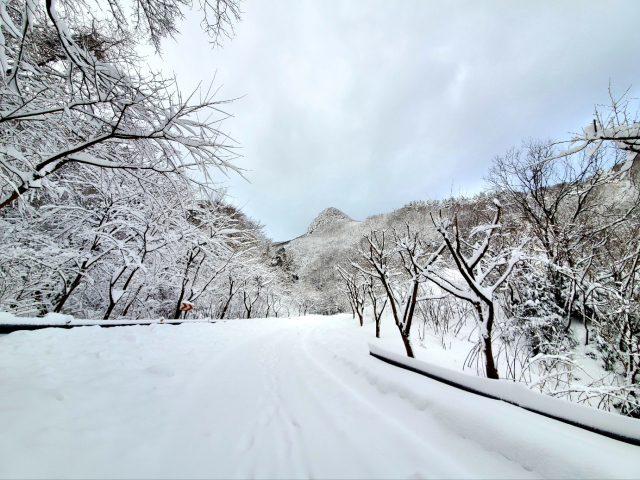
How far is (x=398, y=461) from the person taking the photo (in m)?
1.86

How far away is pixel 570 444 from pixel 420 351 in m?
4.65

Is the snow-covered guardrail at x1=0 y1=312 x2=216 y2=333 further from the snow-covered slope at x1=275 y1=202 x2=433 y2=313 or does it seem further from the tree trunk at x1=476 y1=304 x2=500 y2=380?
the snow-covered slope at x1=275 y1=202 x2=433 y2=313

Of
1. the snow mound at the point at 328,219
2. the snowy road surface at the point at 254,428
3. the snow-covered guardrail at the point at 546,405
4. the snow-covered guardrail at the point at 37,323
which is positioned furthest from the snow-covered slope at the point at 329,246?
the snow-covered guardrail at the point at 37,323

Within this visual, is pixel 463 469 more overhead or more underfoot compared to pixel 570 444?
more underfoot

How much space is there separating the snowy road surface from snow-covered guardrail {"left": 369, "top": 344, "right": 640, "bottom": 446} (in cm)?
8

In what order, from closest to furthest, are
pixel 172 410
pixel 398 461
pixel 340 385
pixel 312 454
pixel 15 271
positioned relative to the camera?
pixel 398 461, pixel 312 454, pixel 172 410, pixel 340 385, pixel 15 271

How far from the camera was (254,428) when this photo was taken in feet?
8.09

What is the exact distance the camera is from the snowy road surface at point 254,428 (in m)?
1.57

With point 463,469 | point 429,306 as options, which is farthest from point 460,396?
point 429,306

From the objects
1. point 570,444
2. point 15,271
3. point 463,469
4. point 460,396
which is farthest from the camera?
point 15,271

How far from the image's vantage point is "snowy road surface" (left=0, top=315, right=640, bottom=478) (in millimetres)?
1567

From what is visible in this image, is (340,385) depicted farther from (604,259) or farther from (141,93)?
(604,259)

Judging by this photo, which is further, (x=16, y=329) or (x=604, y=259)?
(x=604, y=259)

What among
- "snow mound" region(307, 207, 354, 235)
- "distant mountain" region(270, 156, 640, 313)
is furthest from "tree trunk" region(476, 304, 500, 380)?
"snow mound" region(307, 207, 354, 235)
